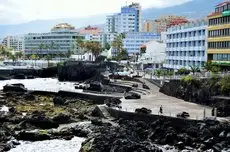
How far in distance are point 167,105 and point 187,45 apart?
54.2 meters

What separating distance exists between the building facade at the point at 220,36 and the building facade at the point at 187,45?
16.3ft

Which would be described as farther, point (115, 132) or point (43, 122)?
point (43, 122)

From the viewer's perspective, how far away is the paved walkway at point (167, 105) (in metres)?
59.7

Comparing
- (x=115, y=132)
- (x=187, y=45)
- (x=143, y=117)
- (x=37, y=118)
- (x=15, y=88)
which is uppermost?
(x=187, y=45)

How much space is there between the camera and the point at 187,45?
390ft

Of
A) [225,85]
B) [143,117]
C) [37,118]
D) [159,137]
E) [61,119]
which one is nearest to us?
[159,137]

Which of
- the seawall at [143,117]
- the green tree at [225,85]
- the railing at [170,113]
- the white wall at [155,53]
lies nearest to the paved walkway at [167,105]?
the railing at [170,113]

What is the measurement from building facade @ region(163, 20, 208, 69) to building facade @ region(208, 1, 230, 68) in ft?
16.3

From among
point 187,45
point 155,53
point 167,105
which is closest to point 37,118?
point 167,105

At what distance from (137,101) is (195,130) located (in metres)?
23.3

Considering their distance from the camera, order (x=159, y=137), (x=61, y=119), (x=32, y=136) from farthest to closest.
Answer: (x=61, y=119)
(x=32, y=136)
(x=159, y=137)

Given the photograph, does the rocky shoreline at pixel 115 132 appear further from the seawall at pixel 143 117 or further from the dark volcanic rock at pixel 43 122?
the seawall at pixel 143 117

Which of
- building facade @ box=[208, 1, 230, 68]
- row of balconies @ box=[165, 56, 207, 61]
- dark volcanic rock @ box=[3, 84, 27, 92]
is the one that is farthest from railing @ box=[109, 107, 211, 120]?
dark volcanic rock @ box=[3, 84, 27, 92]

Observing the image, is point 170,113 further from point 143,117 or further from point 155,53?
point 155,53
